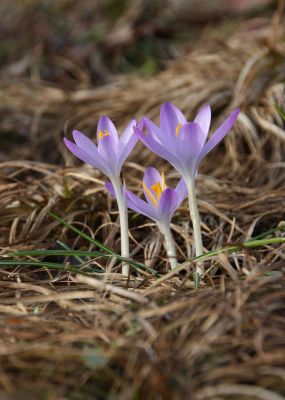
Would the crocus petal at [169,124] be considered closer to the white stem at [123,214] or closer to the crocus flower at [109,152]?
the crocus flower at [109,152]

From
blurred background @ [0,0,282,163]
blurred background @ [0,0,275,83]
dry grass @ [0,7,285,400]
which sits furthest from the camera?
blurred background @ [0,0,275,83]

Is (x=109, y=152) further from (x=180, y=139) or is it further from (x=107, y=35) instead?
(x=107, y=35)

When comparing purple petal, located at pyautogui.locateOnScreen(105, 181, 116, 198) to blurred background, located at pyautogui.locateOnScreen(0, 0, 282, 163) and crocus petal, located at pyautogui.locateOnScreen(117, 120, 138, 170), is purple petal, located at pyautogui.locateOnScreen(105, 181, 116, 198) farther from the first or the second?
blurred background, located at pyautogui.locateOnScreen(0, 0, 282, 163)

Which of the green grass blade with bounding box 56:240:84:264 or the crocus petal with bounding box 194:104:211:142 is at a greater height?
the crocus petal with bounding box 194:104:211:142

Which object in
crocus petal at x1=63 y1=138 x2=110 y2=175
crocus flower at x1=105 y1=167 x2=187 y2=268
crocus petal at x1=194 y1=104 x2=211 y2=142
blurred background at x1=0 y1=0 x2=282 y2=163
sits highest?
crocus petal at x1=194 y1=104 x2=211 y2=142

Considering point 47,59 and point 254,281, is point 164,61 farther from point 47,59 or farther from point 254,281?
point 254,281

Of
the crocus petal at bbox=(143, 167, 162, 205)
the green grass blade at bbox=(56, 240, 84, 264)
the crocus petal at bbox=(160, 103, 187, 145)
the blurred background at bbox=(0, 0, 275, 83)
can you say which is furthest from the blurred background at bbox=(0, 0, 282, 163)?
the crocus petal at bbox=(160, 103, 187, 145)

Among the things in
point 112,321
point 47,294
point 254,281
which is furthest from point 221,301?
point 47,294
